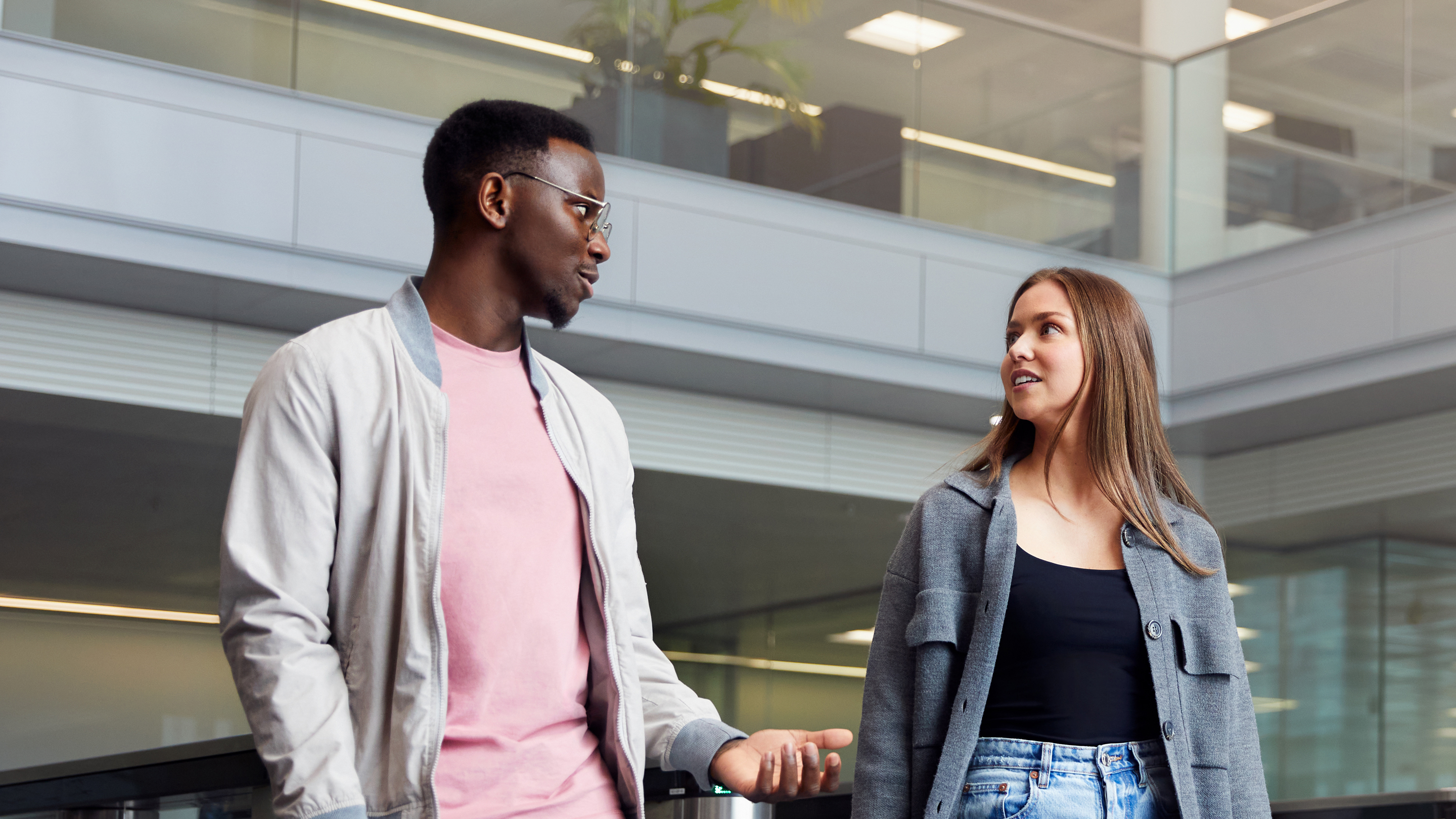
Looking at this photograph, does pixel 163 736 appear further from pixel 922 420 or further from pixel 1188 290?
pixel 1188 290

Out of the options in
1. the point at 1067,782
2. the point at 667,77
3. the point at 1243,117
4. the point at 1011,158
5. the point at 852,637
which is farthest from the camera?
the point at 852,637

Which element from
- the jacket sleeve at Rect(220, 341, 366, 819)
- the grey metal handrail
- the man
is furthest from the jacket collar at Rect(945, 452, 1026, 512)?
the grey metal handrail

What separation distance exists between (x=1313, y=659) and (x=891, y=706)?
→ 833 cm

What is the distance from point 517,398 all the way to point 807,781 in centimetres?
64

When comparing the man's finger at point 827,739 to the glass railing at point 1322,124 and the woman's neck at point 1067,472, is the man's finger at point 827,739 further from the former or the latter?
the glass railing at point 1322,124

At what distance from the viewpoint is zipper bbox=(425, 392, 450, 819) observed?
5.67 feet

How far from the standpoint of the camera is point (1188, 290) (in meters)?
9.21

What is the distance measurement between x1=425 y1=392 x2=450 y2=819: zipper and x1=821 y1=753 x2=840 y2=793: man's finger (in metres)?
0.48

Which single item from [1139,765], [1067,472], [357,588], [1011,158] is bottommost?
[1139,765]

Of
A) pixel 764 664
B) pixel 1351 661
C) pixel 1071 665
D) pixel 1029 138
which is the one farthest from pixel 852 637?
pixel 1071 665

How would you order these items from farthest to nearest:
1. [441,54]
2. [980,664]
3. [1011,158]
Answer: [1011,158] < [441,54] < [980,664]

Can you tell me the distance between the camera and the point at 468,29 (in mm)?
7184

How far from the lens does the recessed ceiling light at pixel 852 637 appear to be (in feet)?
33.9

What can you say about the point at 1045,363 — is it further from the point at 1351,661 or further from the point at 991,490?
the point at 1351,661
